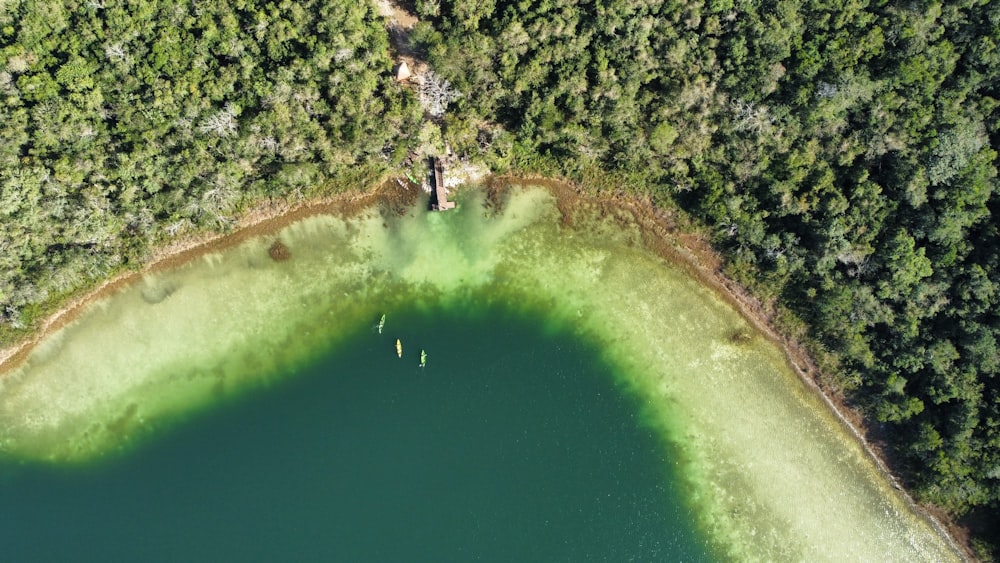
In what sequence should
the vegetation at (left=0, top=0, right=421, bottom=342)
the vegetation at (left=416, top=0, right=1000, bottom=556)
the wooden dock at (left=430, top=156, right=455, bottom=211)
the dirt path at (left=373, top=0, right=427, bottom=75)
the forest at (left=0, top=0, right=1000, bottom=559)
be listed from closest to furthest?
the vegetation at (left=0, top=0, right=421, bottom=342), the forest at (left=0, top=0, right=1000, bottom=559), the vegetation at (left=416, top=0, right=1000, bottom=556), the dirt path at (left=373, top=0, right=427, bottom=75), the wooden dock at (left=430, top=156, right=455, bottom=211)

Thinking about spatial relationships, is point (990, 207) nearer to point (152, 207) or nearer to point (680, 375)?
point (680, 375)

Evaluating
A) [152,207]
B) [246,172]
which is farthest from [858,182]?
[152,207]

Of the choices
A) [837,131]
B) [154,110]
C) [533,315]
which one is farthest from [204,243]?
[837,131]

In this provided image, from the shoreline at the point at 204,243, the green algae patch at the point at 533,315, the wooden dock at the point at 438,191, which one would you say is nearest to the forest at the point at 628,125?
the shoreline at the point at 204,243

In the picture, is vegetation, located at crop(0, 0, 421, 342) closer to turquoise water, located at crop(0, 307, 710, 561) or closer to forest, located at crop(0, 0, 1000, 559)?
forest, located at crop(0, 0, 1000, 559)

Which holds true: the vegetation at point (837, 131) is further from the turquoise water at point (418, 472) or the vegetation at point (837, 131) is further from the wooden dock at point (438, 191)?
the turquoise water at point (418, 472)

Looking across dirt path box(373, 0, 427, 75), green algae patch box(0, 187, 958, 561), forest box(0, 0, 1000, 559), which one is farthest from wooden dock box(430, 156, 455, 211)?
dirt path box(373, 0, 427, 75)
